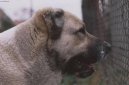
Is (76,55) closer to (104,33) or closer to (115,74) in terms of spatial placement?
(115,74)

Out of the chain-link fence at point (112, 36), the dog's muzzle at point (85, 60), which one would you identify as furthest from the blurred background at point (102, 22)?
the dog's muzzle at point (85, 60)

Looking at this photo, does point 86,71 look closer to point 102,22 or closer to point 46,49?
point 46,49

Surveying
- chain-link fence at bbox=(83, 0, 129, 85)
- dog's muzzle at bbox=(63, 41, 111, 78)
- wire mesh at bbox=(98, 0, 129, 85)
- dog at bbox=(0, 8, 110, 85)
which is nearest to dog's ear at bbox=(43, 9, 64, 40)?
dog at bbox=(0, 8, 110, 85)

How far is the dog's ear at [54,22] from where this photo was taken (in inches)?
225

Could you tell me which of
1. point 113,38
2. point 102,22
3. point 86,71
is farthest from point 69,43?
point 102,22

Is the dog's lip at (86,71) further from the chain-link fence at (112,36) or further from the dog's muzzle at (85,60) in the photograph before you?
the chain-link fence at (112,36)

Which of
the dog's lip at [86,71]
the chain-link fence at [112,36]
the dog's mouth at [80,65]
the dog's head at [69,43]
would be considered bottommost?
the chain-link fence at [112,36]

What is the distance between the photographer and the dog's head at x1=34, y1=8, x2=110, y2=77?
5.73 metres

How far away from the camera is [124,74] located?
7.48 m

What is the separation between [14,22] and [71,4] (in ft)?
2.68

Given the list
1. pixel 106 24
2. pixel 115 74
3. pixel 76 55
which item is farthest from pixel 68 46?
pixel 106 24

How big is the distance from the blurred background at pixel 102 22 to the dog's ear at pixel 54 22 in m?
0.97

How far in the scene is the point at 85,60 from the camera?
6.03 m

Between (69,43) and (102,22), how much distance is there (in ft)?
14.5
